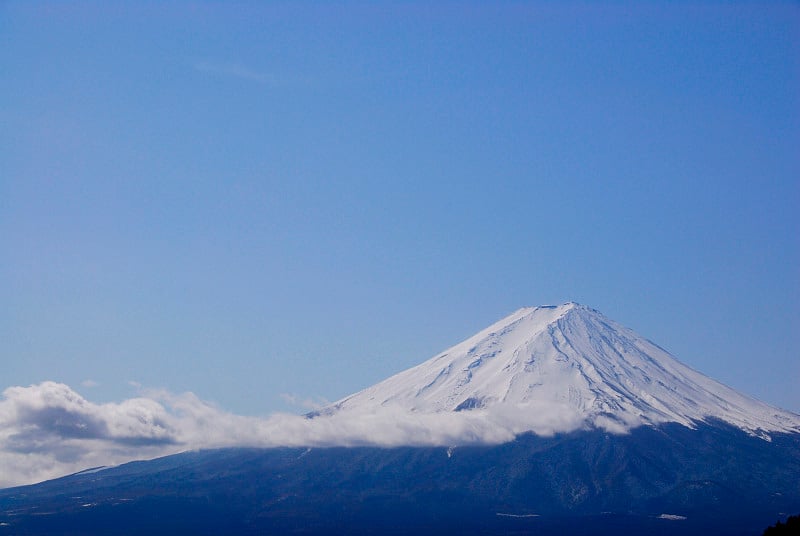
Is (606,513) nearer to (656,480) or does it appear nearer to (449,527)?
(656,480)

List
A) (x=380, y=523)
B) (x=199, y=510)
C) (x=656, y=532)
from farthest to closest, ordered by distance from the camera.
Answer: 1. (x=199, y=510)
2. (x=380, y=523)
3. (x=656, y=532)

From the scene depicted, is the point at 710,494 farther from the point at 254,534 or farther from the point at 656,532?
the point at 254,534

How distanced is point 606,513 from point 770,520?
1146 inches

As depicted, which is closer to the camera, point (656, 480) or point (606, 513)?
point (606, 513)

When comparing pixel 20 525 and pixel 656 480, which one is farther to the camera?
pixel 656 480

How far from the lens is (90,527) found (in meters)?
180

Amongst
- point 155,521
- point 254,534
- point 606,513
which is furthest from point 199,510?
point 606,513

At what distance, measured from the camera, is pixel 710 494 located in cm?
19200

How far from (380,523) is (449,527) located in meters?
13.1

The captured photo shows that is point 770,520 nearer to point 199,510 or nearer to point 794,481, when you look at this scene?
point 794,481

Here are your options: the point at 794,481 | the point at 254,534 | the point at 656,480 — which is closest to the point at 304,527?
the point at 254,534

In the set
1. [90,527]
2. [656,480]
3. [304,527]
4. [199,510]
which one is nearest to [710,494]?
[656,480]

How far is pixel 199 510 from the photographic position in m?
192

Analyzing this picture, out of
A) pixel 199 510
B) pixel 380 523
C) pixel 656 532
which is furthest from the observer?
pixel 199 510
